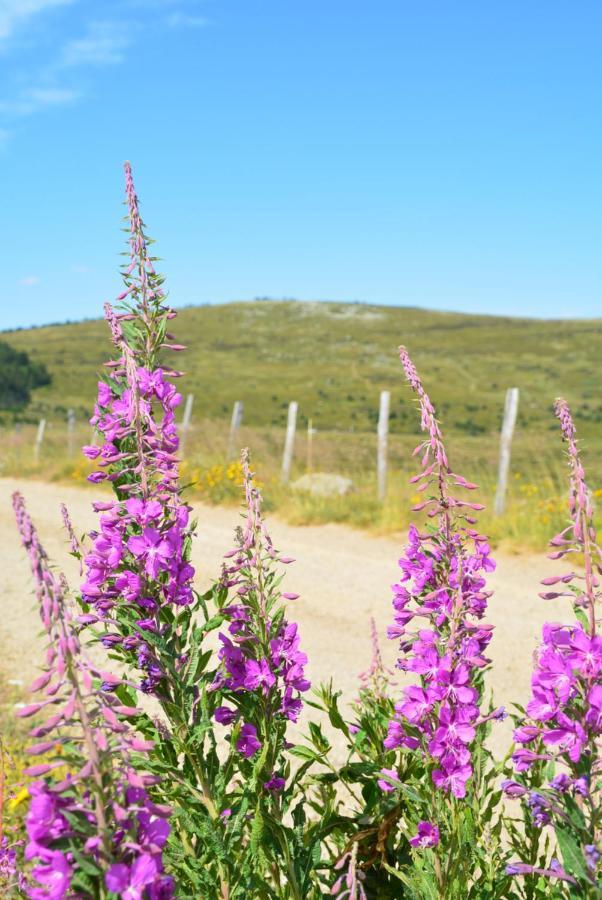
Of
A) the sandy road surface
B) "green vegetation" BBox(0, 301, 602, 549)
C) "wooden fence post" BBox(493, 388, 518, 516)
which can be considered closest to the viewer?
the sandy road surface

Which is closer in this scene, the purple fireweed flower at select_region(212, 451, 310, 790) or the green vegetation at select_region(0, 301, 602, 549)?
the purple fireweed flower at select_region(212, 451, 310, 790)

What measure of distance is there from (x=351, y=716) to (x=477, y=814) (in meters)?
3.47

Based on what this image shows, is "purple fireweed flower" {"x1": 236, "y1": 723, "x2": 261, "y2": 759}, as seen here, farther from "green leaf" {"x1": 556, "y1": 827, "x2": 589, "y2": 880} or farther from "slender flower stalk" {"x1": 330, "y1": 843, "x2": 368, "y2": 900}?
"green leaf" {"x1": 556, "y1": 827, "x2": 589, "y2": 880}

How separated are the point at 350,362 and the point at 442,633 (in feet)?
282

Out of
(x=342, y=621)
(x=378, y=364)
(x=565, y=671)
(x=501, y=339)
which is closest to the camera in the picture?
(x=565, y=671)

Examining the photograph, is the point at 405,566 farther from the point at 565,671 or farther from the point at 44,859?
the point at 44,859

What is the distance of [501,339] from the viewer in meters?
95.6

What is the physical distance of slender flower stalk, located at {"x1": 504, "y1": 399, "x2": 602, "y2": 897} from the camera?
5.30ft

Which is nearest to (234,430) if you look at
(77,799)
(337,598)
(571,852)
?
(337,598)

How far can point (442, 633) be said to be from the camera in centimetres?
206

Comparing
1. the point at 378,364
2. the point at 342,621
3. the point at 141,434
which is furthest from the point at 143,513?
the point at 378,364

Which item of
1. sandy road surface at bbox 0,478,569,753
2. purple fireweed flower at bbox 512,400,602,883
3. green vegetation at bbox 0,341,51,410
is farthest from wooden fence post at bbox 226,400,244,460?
green vegetation at bbox 0,341,51,410

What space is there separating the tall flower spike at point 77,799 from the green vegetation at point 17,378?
202 feet

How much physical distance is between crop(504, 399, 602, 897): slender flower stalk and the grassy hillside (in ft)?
139
